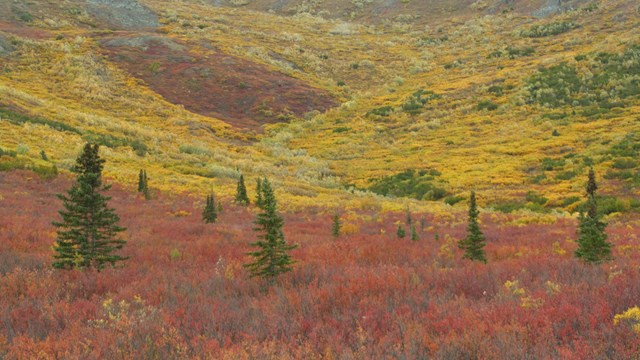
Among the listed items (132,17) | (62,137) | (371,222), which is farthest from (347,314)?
(132,17)

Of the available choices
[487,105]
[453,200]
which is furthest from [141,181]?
[487,105]

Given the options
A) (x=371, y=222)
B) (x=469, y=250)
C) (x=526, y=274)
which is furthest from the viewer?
(x=371, y=222)

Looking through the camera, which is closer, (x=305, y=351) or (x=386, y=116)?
(x=305, y=351)

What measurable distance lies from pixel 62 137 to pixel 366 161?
27.6 meters

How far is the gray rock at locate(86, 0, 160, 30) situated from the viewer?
315 feet

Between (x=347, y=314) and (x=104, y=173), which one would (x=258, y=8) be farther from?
(x=347, y=314)

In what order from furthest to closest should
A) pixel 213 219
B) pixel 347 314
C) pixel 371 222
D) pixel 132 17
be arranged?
pixel 132 17 → pixel 371 222 → pixel 213 219 → pixel 347 314

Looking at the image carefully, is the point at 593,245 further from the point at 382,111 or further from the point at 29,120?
the point at 382,111

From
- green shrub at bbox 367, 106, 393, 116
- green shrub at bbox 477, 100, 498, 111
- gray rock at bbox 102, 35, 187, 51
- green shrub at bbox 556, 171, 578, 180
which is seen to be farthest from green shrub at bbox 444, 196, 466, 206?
gray rock at bbox 102, 35, 187, 51

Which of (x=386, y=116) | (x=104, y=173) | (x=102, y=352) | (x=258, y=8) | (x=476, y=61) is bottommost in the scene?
(x=102, y=352)

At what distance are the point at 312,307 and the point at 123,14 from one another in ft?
354

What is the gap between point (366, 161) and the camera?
48406 mm

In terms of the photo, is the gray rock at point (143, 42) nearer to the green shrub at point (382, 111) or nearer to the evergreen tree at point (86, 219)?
the green shrub at point (382, 111)

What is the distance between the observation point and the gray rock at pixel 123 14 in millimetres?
95875
